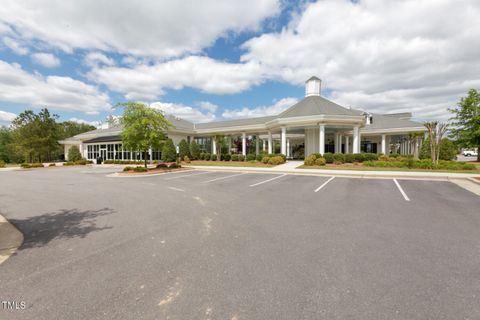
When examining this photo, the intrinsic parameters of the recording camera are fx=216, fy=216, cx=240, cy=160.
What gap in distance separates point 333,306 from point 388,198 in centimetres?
751

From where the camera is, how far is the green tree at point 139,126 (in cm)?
1916

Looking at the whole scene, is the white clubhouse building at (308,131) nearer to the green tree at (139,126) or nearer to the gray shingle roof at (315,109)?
the gray shingle roof at (315,109)

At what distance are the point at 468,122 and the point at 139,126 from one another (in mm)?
39011

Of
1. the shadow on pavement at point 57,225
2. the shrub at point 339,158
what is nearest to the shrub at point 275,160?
the shrub at point 339,158

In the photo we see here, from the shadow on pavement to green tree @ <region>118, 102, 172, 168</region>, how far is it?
13122mm

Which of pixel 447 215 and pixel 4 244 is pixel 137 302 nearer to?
pixel 4 244

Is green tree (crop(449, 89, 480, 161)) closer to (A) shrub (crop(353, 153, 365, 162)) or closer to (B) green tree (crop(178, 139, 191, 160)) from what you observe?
(A) shrub (crop(353, 153, 365, 162))

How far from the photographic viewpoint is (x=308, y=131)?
2802 centimetres

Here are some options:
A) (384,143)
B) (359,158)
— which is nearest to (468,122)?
(384,143)

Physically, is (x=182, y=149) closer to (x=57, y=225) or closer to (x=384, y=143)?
(x=57, y=225)

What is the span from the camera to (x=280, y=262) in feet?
11.8

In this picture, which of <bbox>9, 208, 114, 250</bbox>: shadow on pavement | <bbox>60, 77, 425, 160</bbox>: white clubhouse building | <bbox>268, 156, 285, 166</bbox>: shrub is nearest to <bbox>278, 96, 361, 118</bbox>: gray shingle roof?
<bbox>60, 77, 425, 160</bbox>: white clubhouse building

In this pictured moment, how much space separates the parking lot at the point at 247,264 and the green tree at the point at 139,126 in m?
13.0

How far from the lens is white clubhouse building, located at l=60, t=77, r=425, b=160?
2502 cm
